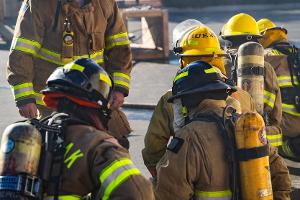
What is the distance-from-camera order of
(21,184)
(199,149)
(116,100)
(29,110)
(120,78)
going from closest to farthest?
(21,184), (199,149), (29,110), (116,100), (120,78)

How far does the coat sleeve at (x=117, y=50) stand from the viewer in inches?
226

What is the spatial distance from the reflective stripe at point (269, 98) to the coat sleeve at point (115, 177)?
3.09 metres

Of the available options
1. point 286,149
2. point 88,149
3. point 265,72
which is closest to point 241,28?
point 265,72

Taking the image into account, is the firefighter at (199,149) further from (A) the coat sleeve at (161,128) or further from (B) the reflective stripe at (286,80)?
(B) the reflective stripe at (286,80)

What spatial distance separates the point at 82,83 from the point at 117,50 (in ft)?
7.97

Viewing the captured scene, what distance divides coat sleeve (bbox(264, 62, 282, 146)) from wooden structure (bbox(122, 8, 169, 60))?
679cm

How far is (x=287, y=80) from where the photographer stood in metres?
7.11

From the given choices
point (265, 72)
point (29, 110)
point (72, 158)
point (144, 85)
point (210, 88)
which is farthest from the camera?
point (144, 85)

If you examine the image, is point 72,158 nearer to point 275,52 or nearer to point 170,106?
point 170,106

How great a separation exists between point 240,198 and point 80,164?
3.39ft

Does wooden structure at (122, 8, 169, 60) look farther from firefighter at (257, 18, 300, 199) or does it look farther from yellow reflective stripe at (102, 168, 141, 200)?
yellow reflective stripe at (102, 168, 141, 200)

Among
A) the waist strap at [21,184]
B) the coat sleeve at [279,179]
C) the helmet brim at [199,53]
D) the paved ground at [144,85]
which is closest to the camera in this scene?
the waist strap at [21,184]

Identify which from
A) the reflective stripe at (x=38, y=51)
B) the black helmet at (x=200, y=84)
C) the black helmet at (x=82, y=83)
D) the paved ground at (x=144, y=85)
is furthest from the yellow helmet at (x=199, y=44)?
the paved ground at (x=144, y=85)

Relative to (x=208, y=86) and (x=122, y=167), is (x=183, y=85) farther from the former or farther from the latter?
(x=122, y=167)
